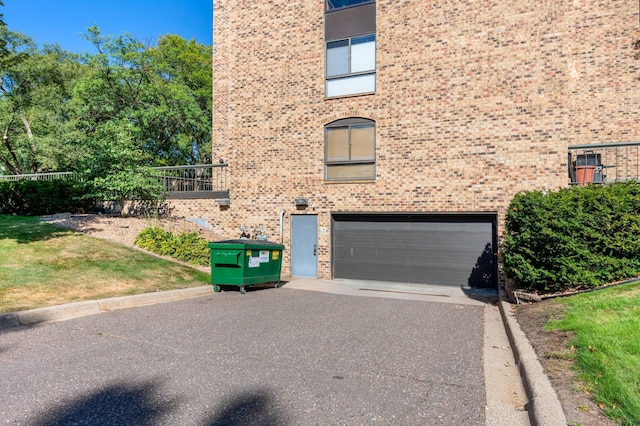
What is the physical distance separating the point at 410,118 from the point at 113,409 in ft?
35.9

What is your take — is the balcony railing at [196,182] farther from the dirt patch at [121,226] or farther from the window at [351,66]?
the window at [351,66]

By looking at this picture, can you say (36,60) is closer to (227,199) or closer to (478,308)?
(227,199)

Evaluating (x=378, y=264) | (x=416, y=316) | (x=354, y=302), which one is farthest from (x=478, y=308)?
(x=378, y=264)

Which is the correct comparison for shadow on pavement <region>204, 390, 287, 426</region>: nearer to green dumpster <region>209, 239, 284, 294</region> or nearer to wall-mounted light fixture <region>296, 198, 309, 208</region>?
green dumpster <region>209, 239, 284, 294</region>

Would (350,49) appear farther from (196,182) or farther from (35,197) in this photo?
(35,197)

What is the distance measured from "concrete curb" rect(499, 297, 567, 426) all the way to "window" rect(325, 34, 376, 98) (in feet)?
31.5

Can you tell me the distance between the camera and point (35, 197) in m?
15.5

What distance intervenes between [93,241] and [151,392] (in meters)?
9.21

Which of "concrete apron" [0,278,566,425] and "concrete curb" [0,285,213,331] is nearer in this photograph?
"concrete apron" [0,278,566,425]

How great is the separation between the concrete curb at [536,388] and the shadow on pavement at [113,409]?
3.06m

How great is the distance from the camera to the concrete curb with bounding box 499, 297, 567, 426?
3.08m

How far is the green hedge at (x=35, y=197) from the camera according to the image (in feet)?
51.2

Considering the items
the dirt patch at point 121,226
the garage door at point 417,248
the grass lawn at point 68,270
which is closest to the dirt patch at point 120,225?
the dirt patch at point 121,226

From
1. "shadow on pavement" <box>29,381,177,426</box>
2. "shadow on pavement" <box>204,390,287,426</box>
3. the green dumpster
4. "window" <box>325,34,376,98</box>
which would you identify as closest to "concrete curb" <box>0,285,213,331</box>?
the green dumpster
